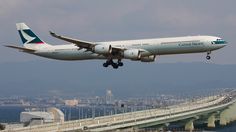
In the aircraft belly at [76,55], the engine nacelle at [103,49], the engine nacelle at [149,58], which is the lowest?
the engine nacelle at [149,58]

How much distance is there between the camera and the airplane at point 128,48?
97625 millimetres

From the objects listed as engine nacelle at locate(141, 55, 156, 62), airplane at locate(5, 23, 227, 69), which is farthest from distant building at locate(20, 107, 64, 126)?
engine nacelle at locate(141, 55, 156, 62)

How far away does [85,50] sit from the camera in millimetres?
105562

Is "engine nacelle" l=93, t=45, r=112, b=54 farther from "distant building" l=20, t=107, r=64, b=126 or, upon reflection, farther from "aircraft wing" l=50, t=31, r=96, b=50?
"distant building" l=20, t=107, r=64, b=126

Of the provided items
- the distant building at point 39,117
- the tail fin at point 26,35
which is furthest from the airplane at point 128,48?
the distant building at point 39,117

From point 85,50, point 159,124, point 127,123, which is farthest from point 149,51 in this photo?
point 159,124

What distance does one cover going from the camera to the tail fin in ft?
382

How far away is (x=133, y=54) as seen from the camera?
98.1m

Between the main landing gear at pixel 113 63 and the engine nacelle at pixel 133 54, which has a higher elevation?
the engine nacelle at pixel 133 54

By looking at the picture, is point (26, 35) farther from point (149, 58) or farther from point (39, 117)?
point (39, 117)

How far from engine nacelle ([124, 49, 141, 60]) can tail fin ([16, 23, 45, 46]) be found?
69.9ft

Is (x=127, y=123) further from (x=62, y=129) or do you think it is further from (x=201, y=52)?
(x=201, y=52)

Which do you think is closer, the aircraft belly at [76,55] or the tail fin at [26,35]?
the aircraft belly at [76,55]

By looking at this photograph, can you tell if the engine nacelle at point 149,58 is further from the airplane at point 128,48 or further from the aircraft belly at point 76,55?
the aircraft belly at point 76,55
